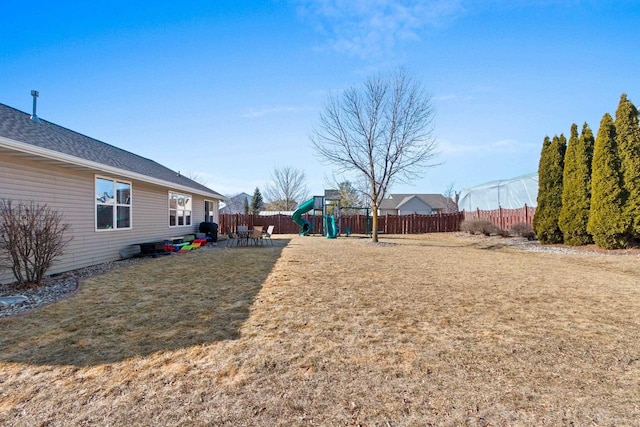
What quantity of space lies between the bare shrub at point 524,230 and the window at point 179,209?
1649 cm

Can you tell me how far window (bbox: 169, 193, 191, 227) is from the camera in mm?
13251

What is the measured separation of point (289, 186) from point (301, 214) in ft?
83.8

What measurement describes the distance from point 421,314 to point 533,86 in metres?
10.4

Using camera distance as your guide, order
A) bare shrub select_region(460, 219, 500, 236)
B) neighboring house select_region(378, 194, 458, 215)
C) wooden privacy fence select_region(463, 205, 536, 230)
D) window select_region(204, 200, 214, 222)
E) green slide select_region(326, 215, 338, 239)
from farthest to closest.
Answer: neighboring house select_region(378, 194, 458, 215), green slide select_region(326, 215, 338, 239), bare shrub select_region(460, 219, 500, 236), window select_region(204, 200, 214, 222), wooden privacy fence select_region(463, 205, 536, 230)

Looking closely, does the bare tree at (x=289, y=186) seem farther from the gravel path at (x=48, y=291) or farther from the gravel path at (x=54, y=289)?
the gravel path at (x=48, y=291)

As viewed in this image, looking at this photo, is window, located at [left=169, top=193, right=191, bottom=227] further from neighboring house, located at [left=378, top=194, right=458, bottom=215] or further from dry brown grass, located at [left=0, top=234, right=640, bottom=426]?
neighboring house, located at [left=378, top=194, right=458, bottom=215]

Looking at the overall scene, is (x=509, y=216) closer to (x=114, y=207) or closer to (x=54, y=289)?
(x=114, y=207)

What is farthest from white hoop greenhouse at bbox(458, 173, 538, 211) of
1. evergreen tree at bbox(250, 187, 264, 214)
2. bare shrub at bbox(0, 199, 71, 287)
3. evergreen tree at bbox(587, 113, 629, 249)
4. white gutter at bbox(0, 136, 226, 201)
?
evergreen tree at bbox(250, 187, 264, 214)

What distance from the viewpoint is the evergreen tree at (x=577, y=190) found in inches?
494

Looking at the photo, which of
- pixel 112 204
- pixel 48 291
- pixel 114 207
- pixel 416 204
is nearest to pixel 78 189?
pixel 112 204

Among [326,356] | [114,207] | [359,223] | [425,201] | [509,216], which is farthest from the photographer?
[425,201]

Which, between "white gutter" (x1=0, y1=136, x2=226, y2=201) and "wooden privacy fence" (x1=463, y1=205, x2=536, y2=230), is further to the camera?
"wooden privacy fence" (x1=463, y1=205, x2=536, y2=230)

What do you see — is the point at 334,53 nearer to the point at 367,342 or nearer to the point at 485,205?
the point at 367,342

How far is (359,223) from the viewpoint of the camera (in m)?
24.0
